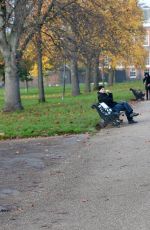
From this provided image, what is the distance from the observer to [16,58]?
30906 millimetres

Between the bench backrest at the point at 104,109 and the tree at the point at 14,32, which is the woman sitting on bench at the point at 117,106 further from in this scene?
the tree at the point at 14,32

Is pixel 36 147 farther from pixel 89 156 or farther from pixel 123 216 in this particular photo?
pixel 123 216

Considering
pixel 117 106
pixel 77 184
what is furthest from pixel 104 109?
pixel 77 184

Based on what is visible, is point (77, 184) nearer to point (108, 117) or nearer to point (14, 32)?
point (108, 117)

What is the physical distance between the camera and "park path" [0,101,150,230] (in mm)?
8305

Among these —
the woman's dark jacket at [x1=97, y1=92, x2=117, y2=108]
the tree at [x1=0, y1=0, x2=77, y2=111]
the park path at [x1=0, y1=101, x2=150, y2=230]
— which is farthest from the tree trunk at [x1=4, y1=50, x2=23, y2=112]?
the park path at [x1=0, y1=101, x2=150, y2=230]

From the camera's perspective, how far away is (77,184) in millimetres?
10875

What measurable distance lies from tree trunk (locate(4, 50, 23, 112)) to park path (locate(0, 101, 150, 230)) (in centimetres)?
1328

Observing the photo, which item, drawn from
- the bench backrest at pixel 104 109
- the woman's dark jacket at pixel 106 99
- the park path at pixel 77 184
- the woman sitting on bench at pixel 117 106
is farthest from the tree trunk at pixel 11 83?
the park path at pixel 77 184

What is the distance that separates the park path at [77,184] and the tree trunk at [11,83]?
13277 millimetres

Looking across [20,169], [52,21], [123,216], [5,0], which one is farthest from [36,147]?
[52,21]

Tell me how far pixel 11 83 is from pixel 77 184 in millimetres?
20549

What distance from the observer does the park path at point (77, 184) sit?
8.30 meters

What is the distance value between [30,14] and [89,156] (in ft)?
56.7
